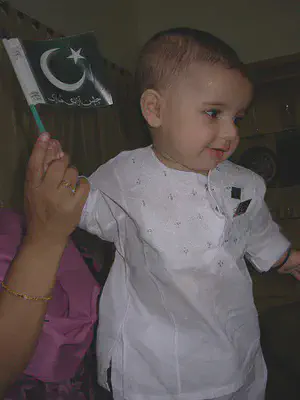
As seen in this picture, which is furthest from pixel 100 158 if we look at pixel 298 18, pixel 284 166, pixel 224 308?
pixel 224 308

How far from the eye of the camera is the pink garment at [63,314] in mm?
679

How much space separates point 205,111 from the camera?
2.45ft

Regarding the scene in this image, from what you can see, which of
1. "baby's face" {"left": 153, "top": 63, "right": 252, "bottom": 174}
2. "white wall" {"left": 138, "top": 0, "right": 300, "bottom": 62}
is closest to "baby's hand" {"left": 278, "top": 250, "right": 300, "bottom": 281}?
"baby's face" {"left": 153, "top": 63, "right": 252, "bottom": 174}

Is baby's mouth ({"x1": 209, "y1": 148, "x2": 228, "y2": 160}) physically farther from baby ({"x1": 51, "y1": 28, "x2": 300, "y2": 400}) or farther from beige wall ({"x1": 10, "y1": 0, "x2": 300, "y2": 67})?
beige wall ({"x1": 10, "y1": 0, "x2": 300, "y2": 67})

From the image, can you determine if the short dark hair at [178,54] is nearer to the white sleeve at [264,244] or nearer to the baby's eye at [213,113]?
the baby's eye at [213,113]

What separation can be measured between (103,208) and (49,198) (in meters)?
0.21

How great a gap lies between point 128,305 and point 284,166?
6.84ft

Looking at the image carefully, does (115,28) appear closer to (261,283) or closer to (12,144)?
(12,144)

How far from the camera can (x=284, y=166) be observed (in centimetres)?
260

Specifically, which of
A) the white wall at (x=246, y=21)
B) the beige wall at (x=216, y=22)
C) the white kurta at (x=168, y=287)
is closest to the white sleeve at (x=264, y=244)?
the white kurta at (x=168, y=287)

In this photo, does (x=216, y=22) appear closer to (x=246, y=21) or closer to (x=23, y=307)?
(x=246, y=21)

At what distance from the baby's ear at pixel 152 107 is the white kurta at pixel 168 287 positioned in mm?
73

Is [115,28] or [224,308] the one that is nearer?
[224,308]

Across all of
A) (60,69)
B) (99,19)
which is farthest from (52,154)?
(99,19)
